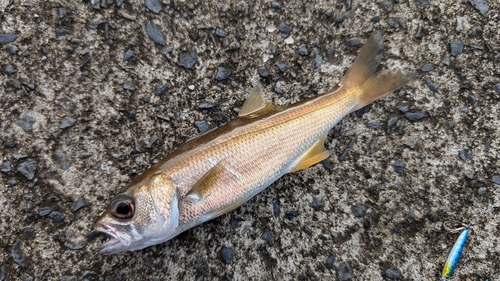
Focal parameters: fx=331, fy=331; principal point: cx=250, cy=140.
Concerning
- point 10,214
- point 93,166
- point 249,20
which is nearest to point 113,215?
point 93,166

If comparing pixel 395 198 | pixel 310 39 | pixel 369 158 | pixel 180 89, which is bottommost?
pixel 395 198

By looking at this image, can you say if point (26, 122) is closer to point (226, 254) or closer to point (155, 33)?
point (155, 33)

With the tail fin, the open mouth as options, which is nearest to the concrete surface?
the tail fin

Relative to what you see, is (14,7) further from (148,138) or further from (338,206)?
(338,206)

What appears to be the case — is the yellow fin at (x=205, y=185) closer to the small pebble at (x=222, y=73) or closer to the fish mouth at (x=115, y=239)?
the fish mouth at (x=115, y=239)

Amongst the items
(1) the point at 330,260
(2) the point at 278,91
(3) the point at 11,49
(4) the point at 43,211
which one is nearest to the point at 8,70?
(3) the point at 11,49

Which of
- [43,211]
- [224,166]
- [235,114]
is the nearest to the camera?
[224,166]
